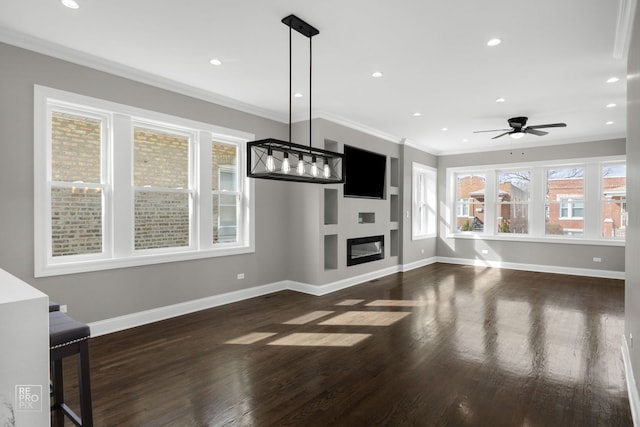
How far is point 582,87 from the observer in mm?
4527

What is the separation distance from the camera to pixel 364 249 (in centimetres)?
684

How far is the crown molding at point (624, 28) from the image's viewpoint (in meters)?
2.64

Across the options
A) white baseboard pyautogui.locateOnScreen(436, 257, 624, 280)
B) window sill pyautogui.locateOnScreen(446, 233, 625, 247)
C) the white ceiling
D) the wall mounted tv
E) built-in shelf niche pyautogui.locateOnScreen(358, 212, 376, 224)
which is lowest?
white baseboard pyautogui.locateOnScreen(436, 257, 624, 280)

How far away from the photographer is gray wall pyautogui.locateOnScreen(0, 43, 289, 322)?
10.7ft

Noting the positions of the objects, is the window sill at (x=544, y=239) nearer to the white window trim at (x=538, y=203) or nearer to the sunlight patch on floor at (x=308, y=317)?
the white window trim at (x=538, y=203)

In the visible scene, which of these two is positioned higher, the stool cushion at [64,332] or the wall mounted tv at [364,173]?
the wall mounted tv at [364,173]

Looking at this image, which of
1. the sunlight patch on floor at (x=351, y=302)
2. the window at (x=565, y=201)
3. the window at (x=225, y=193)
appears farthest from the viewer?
the window at (x=565, y=201)

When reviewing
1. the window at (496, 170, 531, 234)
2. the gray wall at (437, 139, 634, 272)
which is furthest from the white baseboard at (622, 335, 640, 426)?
the window at (496, 170, 531, 234)

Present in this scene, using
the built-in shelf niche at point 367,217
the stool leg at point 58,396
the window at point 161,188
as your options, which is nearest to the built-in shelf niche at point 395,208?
the built-in shelf niche at point 367,217

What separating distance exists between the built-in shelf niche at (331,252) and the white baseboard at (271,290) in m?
0.32

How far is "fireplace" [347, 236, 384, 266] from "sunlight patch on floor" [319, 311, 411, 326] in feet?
5.57

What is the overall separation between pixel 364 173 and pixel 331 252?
1646 millimetres

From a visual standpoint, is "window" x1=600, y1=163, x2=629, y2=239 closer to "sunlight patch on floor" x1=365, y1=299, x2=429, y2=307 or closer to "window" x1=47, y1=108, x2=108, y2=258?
"sunlight patch on floor" x1=365, y1=299, x2=429, y2=307

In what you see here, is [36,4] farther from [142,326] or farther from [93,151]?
[142,326]
